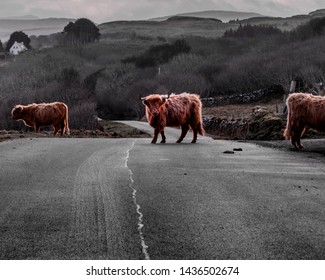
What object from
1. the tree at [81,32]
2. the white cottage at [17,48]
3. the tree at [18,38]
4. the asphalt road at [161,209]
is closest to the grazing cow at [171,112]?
the asphalt road at [161,209]

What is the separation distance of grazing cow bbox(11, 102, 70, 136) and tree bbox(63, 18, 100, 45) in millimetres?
130353

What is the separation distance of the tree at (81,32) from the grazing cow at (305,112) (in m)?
149

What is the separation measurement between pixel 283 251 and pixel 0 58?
566ft

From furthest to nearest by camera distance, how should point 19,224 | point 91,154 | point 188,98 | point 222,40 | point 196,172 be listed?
point 222,40
point 188,98
point 91,154
point 196,172
point 19,224

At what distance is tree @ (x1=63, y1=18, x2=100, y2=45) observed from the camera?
165625 mm

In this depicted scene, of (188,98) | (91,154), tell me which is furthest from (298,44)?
(91,154)

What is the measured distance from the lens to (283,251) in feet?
20.5

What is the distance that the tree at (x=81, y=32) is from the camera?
165625 millimetres

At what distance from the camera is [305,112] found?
1786 cm

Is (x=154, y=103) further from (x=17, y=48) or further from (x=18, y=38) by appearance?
(x=18, y=38)

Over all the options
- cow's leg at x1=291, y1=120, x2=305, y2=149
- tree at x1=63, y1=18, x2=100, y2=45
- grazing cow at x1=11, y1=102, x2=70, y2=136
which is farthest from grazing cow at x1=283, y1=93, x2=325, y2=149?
tree at x1=63, y1=18, x2=100, y2=45

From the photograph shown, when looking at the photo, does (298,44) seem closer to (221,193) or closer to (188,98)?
(188,98)

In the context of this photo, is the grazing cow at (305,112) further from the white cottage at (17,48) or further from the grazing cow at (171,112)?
the white cottage at (17,48)

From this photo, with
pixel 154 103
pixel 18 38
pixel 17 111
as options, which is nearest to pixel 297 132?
pixel 154 103
